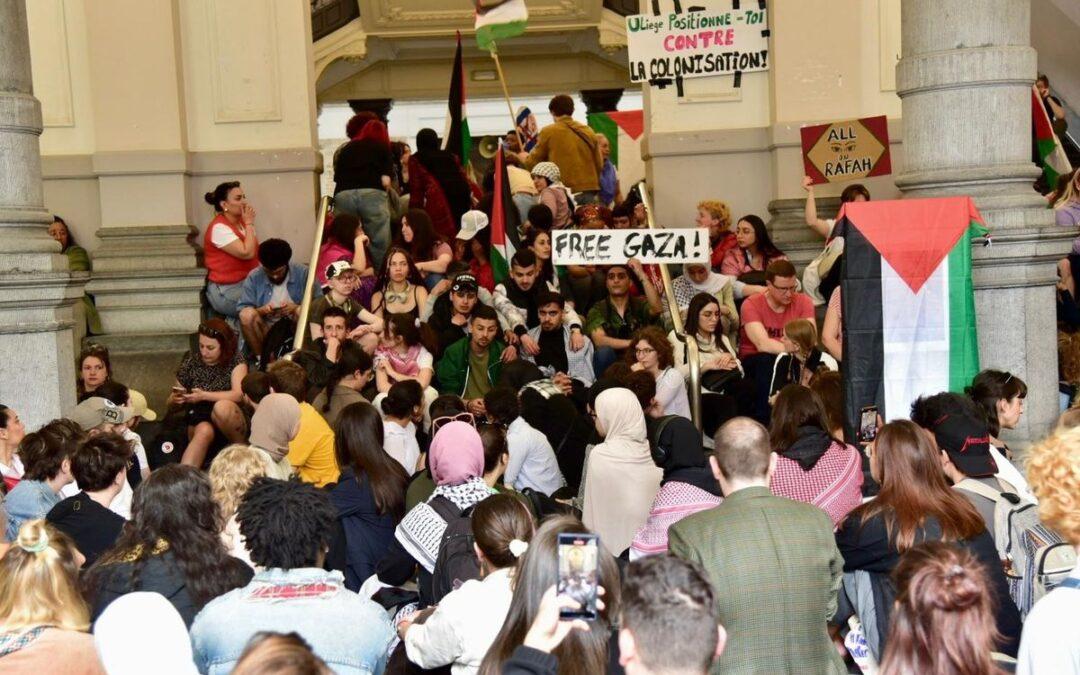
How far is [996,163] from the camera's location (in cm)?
822

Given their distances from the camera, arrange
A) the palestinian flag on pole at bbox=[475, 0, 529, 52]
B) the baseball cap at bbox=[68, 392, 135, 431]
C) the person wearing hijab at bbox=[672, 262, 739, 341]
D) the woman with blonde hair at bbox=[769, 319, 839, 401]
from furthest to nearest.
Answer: the palestinian flag on pole at bbox=[475, 0, 529, 52] < the person wearing hijab at bbox=[672, 262, 739, 341] < the woman with blonde hair at bbox=[769, 319, 839, 401] < the baseball cap at bbox=[68, 392, 135, 431]

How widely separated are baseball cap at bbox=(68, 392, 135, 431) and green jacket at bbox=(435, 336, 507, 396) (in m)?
2.47

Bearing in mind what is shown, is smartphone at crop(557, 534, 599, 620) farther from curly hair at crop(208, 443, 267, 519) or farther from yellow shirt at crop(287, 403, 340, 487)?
yellow shirt at crop(287, 403, 340, 487)

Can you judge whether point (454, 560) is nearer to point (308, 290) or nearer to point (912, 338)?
point (912, 338)

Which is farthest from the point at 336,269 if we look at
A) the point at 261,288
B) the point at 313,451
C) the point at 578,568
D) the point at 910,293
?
the point at 578,568

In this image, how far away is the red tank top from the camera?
11.9 m

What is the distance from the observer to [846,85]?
1277cm

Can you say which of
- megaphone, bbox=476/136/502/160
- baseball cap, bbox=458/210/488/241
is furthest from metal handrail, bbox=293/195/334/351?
megaphone, bbox=476/136/502/160

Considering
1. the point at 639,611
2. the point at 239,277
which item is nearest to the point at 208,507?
the point at 639,611

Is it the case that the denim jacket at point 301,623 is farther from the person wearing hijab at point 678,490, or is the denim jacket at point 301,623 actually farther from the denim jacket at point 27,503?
the denim jacket at point 27,503

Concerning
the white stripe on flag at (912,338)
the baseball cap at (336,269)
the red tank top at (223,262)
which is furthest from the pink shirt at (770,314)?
the red tank top at (223,262)

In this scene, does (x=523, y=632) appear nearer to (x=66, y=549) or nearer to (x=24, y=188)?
(x=66, y=549)

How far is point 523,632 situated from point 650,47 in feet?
30.2

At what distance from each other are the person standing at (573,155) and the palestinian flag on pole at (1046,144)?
398cm
